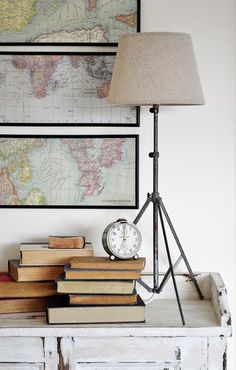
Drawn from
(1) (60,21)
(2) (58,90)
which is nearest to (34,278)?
(2) (58,90)

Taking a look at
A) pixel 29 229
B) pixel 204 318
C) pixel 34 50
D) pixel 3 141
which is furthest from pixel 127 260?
pixel 34 50

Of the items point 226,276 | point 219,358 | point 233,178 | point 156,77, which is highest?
point 156,77

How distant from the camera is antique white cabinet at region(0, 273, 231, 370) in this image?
2354 millimetres

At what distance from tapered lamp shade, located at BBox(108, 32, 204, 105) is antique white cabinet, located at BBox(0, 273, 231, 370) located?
27.9 inches

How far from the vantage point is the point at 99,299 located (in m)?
2.41

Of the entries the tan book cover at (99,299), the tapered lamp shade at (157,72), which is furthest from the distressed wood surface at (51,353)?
the tapered lamp shade at (157,72)

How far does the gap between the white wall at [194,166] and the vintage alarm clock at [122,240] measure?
0.90ft

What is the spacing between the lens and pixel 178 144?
9.20ft

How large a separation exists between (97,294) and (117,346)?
0.18 m

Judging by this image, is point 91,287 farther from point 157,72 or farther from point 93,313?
point 157,72

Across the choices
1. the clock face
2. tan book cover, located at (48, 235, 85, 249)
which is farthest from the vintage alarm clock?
tan book cover, located at (48, 235, 85, 249)

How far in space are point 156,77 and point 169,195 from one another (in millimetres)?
612

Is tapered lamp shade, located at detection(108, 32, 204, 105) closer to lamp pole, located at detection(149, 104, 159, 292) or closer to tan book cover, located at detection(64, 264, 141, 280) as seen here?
lamp pole, located at detection(149, 104, 159, 292)

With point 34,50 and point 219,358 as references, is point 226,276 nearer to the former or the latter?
point 219,358
